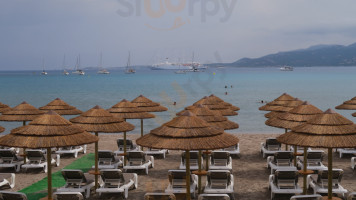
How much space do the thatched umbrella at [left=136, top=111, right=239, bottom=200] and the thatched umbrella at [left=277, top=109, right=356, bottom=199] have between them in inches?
48.1

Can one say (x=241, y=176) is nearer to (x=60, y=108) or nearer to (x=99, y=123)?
(x=99, y=123)

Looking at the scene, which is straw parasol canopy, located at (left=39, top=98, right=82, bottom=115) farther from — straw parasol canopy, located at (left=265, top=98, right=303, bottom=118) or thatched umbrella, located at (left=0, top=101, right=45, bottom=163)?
straw parasol canopy, located at (left=265, top=98, right=303, bottom=118)

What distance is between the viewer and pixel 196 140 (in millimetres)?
7465

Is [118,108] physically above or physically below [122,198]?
above

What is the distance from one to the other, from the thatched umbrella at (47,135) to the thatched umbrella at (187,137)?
4.43ft

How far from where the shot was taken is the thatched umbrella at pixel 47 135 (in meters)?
7.79

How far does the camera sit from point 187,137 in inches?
294

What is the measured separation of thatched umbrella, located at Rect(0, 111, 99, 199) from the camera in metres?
7.79

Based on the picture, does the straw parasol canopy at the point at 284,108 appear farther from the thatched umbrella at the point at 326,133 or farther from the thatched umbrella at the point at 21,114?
the thatched umbrella at the point at 21,114

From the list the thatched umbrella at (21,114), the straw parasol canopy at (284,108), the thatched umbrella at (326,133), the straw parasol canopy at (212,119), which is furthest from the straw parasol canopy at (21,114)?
the thatched umbrella at (326,133)

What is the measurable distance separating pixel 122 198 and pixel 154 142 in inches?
125

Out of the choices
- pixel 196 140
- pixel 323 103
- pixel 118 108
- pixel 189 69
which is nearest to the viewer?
pixel 196 140

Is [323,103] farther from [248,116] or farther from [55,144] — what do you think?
[55,144]

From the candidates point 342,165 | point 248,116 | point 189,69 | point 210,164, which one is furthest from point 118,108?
point 189,69
